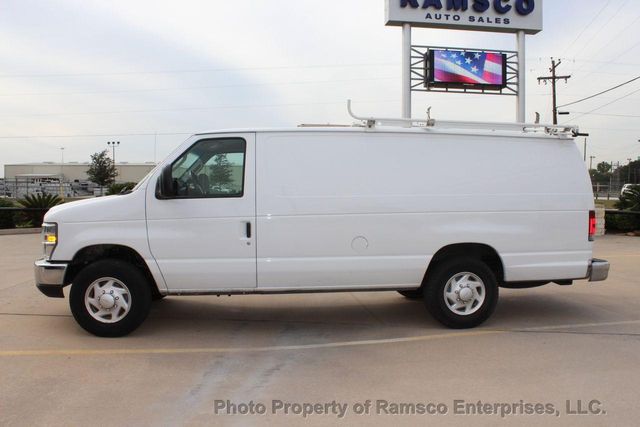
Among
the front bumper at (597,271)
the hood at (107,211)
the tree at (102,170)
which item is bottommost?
the front bumper at (597,271)

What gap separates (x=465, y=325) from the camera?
5.87 metres

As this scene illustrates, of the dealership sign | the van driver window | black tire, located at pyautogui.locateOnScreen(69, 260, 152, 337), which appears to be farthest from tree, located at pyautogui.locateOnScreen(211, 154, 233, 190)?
the dealership sign

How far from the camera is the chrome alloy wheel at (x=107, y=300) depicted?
18.0 feet

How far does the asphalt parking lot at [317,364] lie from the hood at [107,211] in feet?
4.08

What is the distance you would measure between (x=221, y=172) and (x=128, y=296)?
1587 millimetres

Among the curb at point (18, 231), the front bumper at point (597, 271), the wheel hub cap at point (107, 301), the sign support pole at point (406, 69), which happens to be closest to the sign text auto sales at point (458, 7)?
the sign support pole at point (406, 69)

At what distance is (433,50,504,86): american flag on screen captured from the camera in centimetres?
1861

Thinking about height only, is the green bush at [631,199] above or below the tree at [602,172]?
below

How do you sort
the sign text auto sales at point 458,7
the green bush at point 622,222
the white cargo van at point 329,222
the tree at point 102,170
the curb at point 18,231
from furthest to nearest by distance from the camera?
the tree at point 102,170, the green bush at point 622,222, the sign text auto sales at point 458,7, the curb at point 18,231, the white cargo van at point 329,222

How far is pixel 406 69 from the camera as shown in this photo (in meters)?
18.4

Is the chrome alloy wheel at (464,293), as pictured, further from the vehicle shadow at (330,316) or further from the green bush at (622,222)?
the green bush at (622,222)

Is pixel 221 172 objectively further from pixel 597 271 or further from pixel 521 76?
pixel 521 76

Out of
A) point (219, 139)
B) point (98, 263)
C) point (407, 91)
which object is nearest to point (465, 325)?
point (219, 139)

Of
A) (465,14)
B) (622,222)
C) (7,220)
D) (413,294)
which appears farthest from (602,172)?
(413,294)
